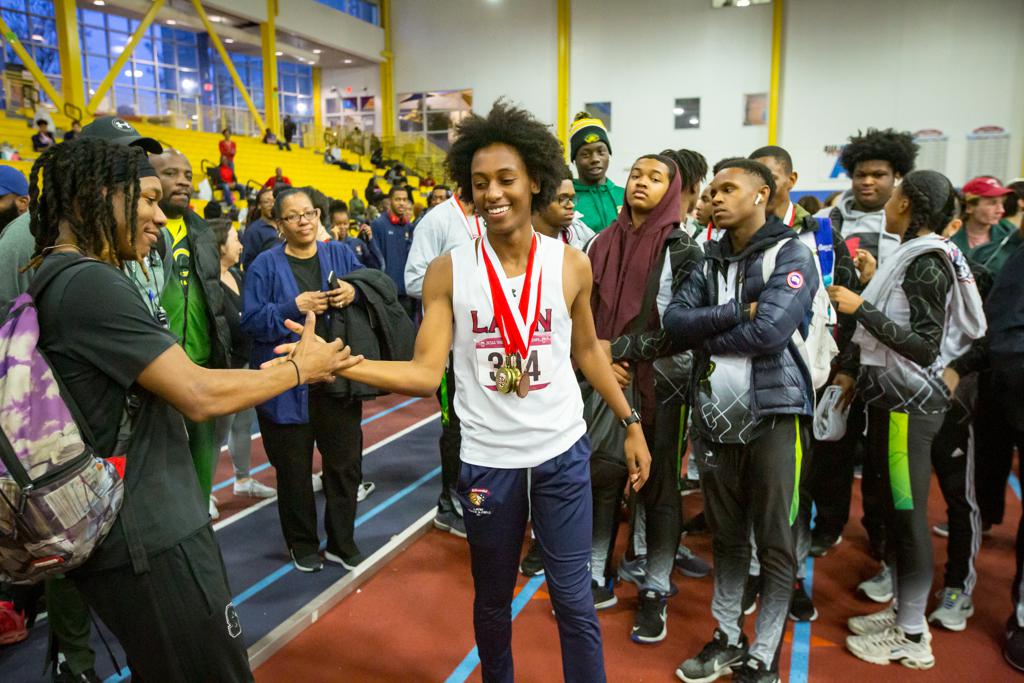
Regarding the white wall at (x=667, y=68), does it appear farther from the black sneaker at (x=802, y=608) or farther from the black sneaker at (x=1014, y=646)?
the black sneaker at (x=1014, y=646)

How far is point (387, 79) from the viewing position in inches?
1024

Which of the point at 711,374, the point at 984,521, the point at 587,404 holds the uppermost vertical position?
the point at 711,374

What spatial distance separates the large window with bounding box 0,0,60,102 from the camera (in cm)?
2002

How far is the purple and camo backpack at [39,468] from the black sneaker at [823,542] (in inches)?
152

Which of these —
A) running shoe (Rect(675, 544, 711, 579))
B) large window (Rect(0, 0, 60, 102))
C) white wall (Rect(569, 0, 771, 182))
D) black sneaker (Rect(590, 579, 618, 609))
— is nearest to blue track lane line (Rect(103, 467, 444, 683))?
black sneaker (Rect(590, 579, 618, 609))

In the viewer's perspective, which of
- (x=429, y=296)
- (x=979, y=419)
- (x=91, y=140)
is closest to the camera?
(x=91, y=140)

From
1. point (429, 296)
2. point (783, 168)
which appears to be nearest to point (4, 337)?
point (429, 296)

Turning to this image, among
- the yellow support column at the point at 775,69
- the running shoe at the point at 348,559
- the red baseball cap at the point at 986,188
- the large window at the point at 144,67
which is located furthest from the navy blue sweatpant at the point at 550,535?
the large window at the point at 144,67

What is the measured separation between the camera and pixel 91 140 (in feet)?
5.93

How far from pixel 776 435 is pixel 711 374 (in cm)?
34

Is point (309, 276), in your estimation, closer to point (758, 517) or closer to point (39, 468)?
point (39, 468)

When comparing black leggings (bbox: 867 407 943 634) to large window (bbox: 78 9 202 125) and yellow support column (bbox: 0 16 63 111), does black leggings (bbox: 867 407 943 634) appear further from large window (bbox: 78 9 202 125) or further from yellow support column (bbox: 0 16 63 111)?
large window (bbox: 78 9 202 125)

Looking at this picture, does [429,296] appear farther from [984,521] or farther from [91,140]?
[984,521]

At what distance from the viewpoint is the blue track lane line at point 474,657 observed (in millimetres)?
2959
